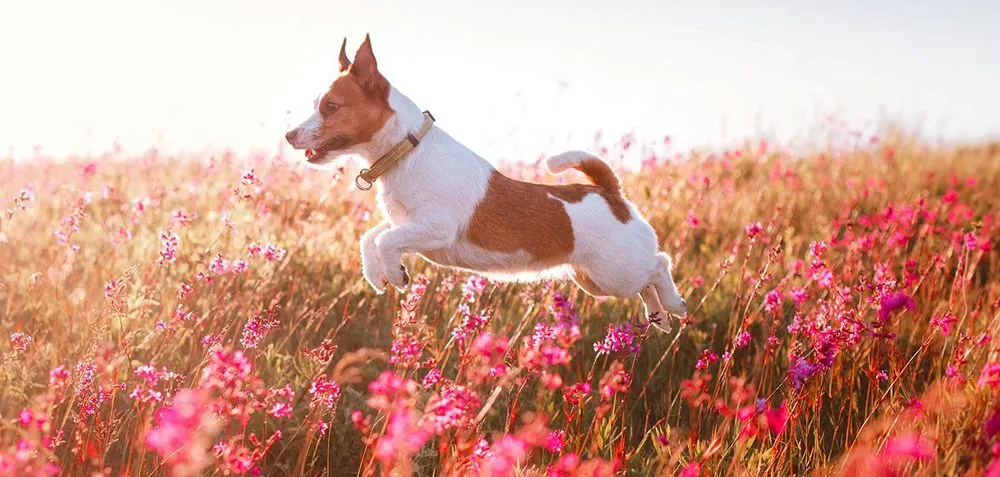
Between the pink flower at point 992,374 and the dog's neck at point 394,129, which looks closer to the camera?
the pink flower at point 992,374

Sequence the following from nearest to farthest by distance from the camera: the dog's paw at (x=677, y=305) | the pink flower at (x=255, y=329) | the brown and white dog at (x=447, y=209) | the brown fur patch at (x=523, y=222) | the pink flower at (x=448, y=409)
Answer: the pink flower at (x=448, y=409), the pink flower at (x=255, y=329), the brown and white dog at (x=447, y=209), the brown fur patch at (x=523, y=222), the dog's paw at (x=677, y=305)

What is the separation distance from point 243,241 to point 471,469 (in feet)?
10.2

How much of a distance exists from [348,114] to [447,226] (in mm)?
613

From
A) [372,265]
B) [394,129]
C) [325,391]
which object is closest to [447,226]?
[372,265]

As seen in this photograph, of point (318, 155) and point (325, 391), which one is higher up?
point (318, 155)

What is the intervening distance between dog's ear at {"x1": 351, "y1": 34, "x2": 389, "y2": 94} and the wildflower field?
30.3 inches

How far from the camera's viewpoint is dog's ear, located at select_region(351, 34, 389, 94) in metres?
3.41

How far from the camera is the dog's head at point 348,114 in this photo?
10.9 ft

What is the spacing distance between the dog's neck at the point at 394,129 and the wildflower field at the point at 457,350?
614 mm

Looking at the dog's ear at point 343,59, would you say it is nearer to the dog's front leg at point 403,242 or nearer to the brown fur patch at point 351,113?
the brown fur patch at point 351,113

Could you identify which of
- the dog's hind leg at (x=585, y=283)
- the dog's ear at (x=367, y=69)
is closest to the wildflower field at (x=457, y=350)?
the dog's hind leg at (x=585, y=283)

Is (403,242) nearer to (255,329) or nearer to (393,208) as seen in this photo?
(393,208)

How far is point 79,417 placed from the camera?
274 cm

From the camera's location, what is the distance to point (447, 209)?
3.29 meters
